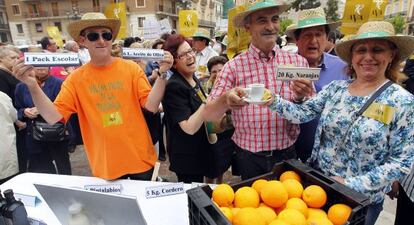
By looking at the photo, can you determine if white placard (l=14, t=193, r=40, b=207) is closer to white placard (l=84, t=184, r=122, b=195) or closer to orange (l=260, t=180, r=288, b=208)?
white placard (l=84, t=184, r=122, b=195)

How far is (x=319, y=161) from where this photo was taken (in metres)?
1.72

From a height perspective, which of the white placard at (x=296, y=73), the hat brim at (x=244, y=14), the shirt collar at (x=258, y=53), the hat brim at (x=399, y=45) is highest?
the hat brim at (x=244, y=14)

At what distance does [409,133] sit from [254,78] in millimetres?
999

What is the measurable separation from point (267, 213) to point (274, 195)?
3.5 inches

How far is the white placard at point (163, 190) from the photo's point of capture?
1.73 meters

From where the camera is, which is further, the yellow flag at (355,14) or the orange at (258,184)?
the yellow flag at (355,14)

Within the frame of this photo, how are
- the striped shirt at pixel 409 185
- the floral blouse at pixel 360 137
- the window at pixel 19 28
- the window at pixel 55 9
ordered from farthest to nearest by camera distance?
1. the window at pixel 19 28
2. the window at pixel 55 9
3. the striped shirt at pixel 409 185
4. the floral blouse at pixel 360 137

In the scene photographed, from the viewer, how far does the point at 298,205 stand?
1103 millimetres

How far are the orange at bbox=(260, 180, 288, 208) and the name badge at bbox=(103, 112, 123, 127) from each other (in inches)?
51.3

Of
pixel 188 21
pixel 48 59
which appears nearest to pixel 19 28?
pixel 188 21

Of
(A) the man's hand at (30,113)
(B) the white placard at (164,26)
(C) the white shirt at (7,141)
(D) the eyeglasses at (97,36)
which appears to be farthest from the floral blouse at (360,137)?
(B) the white placard at (164,26)

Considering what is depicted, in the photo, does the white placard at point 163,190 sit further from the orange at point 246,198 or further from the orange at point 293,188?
the orange at point 293,188

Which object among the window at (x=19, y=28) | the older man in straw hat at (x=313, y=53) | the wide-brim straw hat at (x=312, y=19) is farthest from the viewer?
the window at (x=19, y=28)

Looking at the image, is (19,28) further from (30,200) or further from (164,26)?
(30,200)
